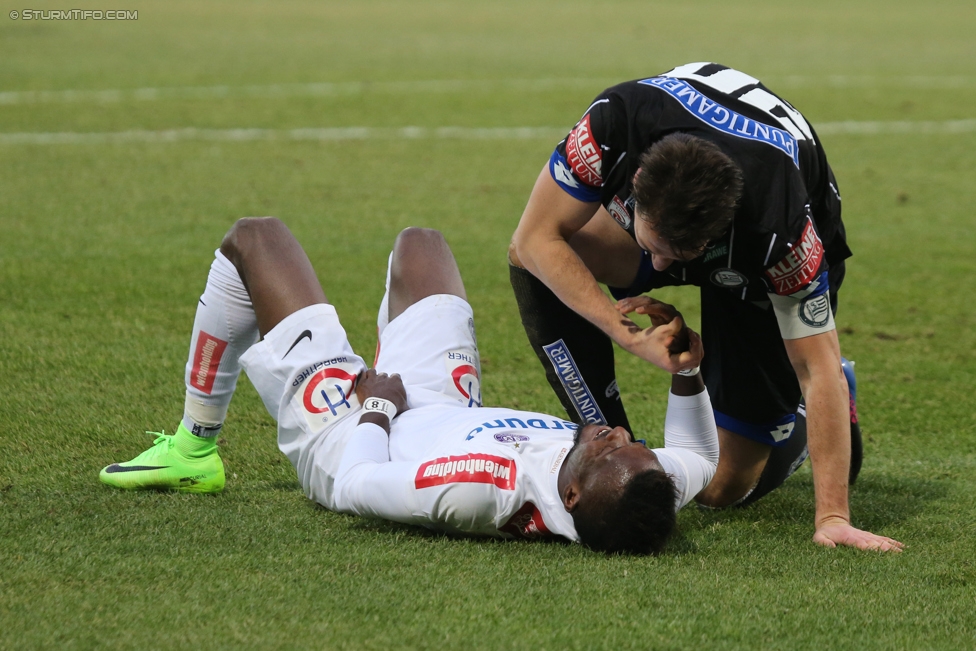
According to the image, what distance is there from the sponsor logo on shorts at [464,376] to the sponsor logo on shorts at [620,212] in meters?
0.76

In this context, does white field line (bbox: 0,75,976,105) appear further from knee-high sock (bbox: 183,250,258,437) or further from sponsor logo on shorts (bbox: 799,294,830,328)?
sponsor logo on shorts (bbox: 799,294,830,328)

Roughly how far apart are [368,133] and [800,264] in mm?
10289

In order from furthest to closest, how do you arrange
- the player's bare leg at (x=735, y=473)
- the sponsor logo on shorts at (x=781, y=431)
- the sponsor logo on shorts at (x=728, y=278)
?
the sponsor logo on shorts at (x=781, y=431)
the player's bare leg at (x=735, y=473)
the sponsor logo on shorts at (x=728, y=278)

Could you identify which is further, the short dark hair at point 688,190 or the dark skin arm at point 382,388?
the dark skin arm at point 382,388

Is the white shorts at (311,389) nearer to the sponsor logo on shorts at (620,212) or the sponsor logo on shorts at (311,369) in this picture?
the sponsor logo on shorts at (311,369)

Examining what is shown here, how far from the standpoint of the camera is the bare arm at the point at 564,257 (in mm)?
4008

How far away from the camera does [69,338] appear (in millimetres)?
6270

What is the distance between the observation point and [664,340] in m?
3.88

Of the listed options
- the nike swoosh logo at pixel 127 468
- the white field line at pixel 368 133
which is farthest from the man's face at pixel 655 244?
the white field line at pixel 368 133

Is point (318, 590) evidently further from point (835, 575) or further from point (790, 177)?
point (790, 177)

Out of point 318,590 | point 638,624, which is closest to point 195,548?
point 318,590

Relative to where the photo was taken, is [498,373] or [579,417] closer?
[579,417]

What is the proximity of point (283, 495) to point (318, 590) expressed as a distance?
3.57 feet

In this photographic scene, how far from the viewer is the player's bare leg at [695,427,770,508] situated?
4.61 meters
